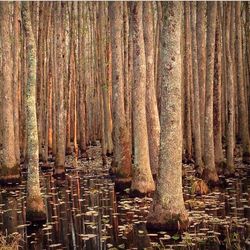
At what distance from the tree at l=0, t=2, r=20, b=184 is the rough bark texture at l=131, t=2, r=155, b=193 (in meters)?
4.14

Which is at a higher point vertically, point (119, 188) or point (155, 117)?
point (155, 117)

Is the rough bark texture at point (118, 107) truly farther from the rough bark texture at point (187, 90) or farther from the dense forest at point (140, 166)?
the rough bark texture at point (187, 90)

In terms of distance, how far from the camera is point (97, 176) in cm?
1280

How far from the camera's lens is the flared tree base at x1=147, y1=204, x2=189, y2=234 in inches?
253

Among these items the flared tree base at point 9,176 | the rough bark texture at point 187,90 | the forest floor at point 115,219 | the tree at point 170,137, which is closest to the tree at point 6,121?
the flared tree base at point 9,176

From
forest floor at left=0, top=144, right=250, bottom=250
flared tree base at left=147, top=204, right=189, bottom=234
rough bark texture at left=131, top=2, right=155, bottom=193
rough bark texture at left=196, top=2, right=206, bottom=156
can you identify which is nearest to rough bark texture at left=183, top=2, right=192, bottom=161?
rough bark texture at left=196, top=2, right=206, bottom=156

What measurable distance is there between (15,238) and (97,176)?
6851 millimetres

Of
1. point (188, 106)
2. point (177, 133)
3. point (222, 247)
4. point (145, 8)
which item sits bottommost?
point (222, 247)

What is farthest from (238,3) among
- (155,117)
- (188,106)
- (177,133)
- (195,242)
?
(195,242)

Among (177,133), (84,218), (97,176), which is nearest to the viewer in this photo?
(177,133)

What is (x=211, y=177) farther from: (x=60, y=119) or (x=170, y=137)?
(x=60, y=119)

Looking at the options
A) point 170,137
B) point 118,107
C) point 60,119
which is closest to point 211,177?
point 118,107

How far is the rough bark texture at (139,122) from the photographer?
923 centimetres

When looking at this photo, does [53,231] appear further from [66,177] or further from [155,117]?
[66,177]
